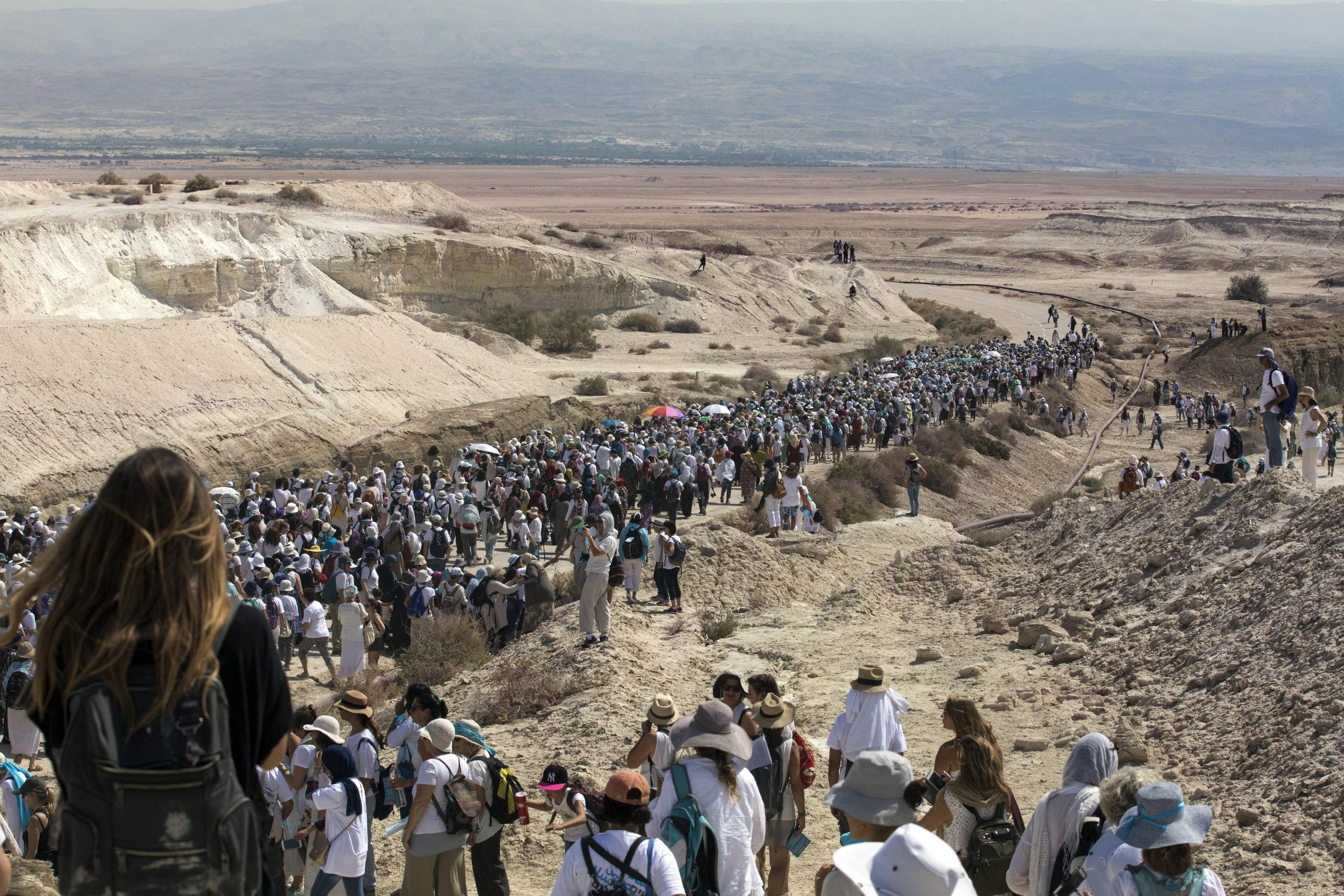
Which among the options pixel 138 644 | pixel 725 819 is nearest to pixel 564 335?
pixel 725 819

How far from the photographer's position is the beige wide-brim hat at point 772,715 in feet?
19.6

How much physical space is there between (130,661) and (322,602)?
435 inches

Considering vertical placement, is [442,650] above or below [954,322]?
above

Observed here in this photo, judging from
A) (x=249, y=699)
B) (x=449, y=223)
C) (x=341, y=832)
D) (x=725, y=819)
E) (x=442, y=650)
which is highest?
(x=249, y=699)

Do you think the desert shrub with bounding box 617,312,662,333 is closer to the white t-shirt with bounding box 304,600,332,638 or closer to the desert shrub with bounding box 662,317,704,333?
the desert shrub with bounding box 662,317,704,333

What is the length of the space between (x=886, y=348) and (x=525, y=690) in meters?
32.8

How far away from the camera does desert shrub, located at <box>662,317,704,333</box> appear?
44.4m

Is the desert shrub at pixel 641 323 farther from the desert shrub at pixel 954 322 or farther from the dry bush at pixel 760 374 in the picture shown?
the desert shrub at pixel 954 322

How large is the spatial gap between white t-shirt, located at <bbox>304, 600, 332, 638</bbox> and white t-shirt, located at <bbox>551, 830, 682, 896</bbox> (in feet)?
27.7

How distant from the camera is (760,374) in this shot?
36531 millimetres

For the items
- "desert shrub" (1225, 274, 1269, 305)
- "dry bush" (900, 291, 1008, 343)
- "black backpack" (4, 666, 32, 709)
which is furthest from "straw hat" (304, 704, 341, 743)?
"desert shrub" (1225, 274, 1269, 305)

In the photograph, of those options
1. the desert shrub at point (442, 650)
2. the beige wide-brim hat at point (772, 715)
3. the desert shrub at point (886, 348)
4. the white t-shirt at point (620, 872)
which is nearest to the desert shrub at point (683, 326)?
the desert shrub at point (886, 348)

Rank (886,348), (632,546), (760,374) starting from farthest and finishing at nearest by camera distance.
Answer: (886,348) < (760,374) < (632,546)

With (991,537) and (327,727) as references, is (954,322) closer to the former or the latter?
(991,537)
